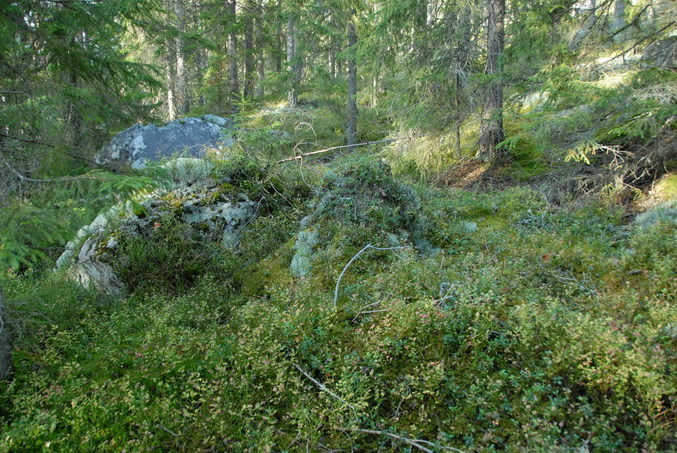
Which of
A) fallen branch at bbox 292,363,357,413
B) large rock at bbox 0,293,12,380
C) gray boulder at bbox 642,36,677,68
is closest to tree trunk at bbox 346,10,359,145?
gray boulder at bbox 642,36,677,68

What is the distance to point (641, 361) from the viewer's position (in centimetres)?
262

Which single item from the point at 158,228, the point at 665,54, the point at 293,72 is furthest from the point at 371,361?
the point at 293,72

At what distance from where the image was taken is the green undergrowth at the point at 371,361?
259cm

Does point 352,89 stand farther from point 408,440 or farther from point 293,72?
point 408,440

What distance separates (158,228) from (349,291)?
3.35 meters

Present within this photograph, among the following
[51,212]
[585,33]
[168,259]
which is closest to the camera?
[51,212]

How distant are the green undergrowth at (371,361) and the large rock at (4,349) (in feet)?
0.42

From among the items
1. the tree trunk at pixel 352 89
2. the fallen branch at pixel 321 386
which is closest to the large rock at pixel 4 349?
the fallen branch at pixel 321 386

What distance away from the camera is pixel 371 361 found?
3082 mm

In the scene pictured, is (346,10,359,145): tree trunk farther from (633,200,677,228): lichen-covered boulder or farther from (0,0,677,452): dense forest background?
(633,200,677,228): lichen-covered boulder

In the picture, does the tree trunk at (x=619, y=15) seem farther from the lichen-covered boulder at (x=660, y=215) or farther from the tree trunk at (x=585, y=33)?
the lichen-covered boulder at (x=660, y=215)

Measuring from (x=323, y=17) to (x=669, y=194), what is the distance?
13.2m

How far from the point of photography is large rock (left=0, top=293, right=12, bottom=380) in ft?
10.6

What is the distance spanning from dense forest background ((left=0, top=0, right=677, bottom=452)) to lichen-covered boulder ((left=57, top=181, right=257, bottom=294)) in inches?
5.2
